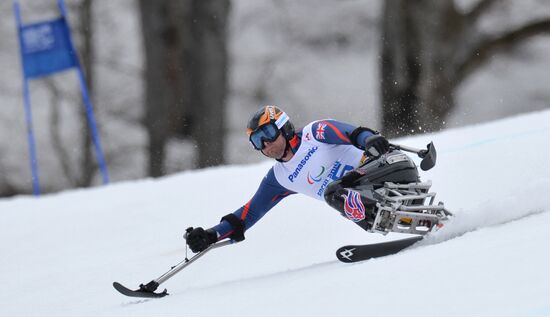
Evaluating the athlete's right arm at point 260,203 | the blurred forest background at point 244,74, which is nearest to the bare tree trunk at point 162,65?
the blurred forest background at point 244,74

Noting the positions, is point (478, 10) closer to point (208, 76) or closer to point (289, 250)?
point (208, 76)

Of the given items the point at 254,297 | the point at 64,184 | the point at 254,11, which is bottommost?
the point at 64,184

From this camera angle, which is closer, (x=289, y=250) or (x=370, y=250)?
(x=370, y=250)

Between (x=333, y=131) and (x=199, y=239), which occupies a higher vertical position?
(x=333, y=131)

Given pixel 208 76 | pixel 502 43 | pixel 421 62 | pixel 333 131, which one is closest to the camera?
pixel 333 131

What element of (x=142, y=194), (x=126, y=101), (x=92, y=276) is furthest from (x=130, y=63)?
(x=92, y=276)

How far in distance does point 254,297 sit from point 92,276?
3.53 meters

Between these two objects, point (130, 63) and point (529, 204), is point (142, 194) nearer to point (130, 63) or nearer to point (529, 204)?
point (529, 204)

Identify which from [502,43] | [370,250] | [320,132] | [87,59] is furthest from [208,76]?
[87,59]

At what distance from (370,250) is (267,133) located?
3.38 feet

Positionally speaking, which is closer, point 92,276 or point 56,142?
point 92,276

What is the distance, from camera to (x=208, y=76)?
14688mm

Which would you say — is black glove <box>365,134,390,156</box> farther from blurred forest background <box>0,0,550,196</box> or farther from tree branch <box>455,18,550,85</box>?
tree branch <box>455,18,550,85</box>

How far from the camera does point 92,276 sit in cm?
848
